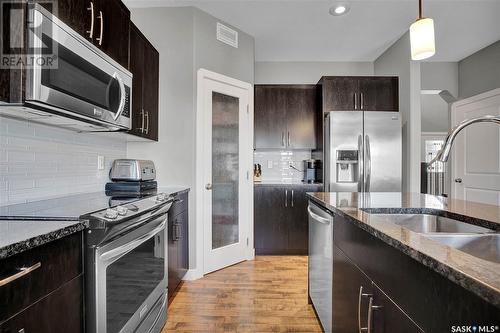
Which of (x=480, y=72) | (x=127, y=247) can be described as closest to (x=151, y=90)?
(x=127, y=247)

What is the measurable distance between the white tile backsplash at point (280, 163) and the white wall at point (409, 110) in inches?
54.0

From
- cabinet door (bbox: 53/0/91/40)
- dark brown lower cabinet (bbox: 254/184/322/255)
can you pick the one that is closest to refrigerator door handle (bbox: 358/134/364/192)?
dark brown lower cabinet (bbox: 254/184/322/255)

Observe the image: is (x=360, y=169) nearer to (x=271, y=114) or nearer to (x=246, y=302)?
(x=271, y=114)

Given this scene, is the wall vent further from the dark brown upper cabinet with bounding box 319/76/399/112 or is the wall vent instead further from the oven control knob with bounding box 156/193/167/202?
the oven control knob with bounding box 156/193/167/202

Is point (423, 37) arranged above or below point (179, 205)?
above

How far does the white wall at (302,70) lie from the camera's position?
14.3ft

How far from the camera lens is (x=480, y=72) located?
3.96 meters

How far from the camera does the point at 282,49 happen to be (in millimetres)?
3957

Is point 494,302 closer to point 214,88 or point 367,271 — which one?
point 367,271

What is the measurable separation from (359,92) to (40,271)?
12.1 ft

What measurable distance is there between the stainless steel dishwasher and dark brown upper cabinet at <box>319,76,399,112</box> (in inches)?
78.3

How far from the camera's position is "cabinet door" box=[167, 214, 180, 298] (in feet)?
7.42

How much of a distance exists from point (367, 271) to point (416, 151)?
9.31 feet

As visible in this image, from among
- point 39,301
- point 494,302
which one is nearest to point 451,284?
point 494,302
